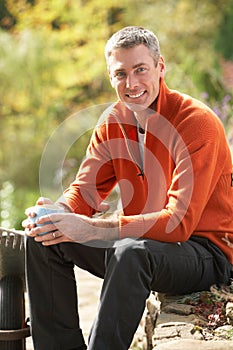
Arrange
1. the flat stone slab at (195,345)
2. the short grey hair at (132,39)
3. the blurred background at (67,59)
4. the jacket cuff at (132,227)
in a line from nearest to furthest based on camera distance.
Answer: the flat stone slab at (195,345), the jacket cuff at (132,227), the short grey hair at (132,39), the blurred background at (67,59)

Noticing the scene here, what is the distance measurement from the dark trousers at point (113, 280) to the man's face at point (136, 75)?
→ 0.54 m

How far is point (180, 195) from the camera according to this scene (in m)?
2.79

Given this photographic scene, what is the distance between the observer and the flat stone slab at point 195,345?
2.59m

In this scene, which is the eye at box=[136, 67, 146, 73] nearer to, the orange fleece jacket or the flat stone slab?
the orange fleece jacket

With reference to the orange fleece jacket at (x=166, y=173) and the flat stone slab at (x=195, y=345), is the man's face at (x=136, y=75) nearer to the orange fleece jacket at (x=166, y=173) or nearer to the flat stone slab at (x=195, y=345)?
the orange fleece jacket at (x=166, y=173)

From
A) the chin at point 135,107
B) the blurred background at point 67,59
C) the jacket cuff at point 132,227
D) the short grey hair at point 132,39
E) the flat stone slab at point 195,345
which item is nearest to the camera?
the flat stone slab at point 195,345

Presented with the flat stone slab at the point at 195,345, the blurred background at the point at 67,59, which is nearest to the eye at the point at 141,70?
the flat stone slab at the point at 195,345

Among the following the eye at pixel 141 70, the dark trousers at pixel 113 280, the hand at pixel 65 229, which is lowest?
the dark trousers at pixel 113 280

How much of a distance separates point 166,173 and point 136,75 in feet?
1.19

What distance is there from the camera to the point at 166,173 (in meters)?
3.00

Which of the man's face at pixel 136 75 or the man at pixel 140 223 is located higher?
the man's face at pixel 136 75

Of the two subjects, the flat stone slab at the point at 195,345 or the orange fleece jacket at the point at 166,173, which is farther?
the orange fleece jacket at the point at 166,173

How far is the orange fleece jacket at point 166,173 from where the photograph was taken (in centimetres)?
278

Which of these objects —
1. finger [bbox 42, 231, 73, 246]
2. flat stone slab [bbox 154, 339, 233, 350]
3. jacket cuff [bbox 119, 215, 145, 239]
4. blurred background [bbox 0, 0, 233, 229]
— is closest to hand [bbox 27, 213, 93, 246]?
finger [bbox 42, 231, 73, 246]
